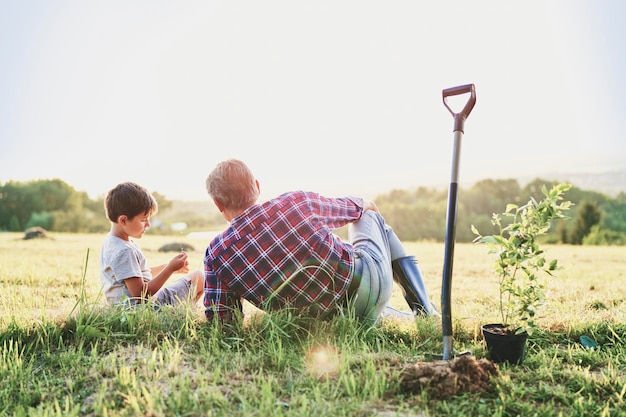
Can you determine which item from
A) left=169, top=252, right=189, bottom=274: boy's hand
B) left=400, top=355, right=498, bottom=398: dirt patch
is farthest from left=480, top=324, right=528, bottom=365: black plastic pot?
left=169, top=252, right=189, bottom=274: boy's hand

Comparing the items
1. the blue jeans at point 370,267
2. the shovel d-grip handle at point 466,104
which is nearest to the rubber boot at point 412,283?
the blue jeans at point 370,267

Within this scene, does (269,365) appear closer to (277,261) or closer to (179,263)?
(277,261)

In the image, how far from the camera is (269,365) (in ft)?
→ 9.24

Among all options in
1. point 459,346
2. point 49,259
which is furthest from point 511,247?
point 49,259

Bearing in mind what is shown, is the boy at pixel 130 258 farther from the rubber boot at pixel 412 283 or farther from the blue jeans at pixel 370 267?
the rubber boot at pixel 412 283

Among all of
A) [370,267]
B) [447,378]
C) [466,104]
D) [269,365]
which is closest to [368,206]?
[370,267]

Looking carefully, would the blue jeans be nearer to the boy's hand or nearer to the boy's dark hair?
the boy's hand

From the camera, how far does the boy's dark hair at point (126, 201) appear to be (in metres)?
3.75

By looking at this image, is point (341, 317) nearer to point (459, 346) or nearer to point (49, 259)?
point (459, 346)

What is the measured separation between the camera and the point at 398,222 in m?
16.8

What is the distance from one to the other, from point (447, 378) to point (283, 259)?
1154 millimetres

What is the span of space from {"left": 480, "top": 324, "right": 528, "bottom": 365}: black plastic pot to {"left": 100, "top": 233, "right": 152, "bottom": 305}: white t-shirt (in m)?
2.27

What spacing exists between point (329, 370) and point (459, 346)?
0.96 m

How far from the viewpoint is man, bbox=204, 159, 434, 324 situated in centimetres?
319
